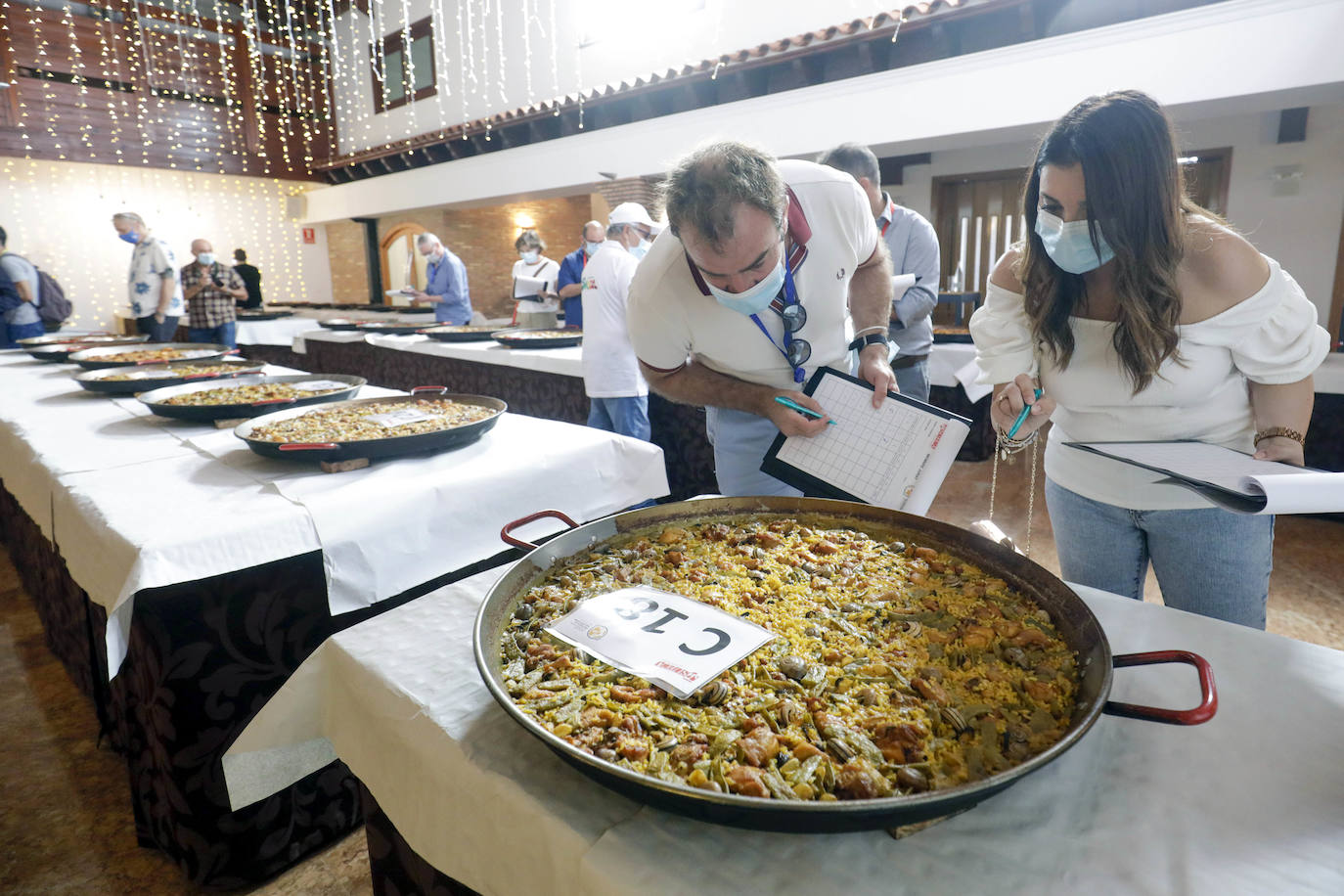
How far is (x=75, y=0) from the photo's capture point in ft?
32.3

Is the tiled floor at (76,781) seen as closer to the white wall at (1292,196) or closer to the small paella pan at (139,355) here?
the small paella pan at (139,355)

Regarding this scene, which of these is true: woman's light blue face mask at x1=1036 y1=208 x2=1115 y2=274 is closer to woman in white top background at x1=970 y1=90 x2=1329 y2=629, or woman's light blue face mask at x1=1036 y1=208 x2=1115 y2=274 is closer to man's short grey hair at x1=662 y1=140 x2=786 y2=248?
woman in white top background at x1=970 y1=90 x2=1329 y2=629

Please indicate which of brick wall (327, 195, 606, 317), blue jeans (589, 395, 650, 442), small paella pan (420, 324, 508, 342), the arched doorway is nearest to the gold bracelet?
blue jeans (589, 395, 650, 442)

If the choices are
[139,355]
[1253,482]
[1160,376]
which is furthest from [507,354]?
[1253,482]

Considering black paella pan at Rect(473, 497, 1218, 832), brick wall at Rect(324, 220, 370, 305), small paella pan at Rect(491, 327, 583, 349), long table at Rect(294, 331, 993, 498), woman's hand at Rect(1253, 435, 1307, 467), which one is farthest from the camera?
brick wall at Rect(324, 220, 370, 305)

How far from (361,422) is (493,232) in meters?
10.6

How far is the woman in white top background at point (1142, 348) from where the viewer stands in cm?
110

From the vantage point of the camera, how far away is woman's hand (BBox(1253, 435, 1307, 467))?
1.09 m

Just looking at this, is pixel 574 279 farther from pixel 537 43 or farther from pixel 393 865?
pixel 393 865

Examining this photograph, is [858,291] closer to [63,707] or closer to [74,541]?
[74,541]

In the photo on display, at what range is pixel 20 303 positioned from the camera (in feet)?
18.7

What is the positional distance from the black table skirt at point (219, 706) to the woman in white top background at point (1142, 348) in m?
1.11

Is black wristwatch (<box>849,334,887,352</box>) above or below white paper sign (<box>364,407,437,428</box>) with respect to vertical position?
above

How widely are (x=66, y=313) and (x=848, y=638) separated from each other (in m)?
8.44
